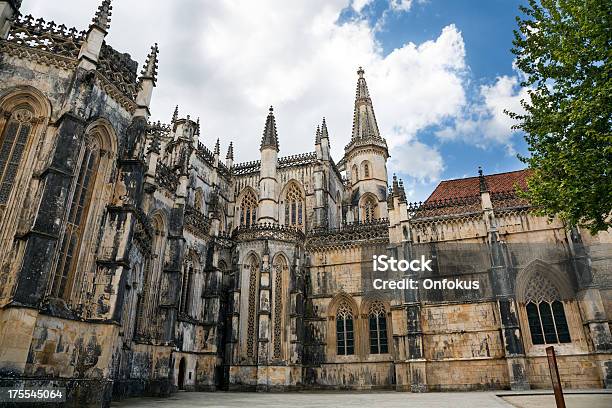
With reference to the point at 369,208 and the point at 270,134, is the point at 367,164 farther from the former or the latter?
the point at 270,134

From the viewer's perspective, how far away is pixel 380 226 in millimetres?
25844

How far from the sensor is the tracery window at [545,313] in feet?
66.3

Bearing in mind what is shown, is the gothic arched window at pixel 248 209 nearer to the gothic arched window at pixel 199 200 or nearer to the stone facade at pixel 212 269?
the stone facade at pixel 212 269

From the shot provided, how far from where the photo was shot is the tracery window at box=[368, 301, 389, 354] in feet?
78.1

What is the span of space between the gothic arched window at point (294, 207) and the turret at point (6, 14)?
2454 cm

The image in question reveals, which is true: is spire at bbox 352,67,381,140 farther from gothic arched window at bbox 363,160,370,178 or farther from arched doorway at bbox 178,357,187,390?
arched doorway at bbox 178,357,187,390

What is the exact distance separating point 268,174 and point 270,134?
348 cm

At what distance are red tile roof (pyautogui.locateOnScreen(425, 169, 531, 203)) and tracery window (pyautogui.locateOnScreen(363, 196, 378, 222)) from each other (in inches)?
245

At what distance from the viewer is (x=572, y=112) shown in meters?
9.73

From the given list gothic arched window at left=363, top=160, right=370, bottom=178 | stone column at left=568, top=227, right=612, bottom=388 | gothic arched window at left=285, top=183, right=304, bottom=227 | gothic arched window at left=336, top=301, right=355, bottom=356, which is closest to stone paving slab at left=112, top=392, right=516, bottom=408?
stone column at left=568, top=227, right=612, bottom=388

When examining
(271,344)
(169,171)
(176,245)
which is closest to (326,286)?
(271,344)

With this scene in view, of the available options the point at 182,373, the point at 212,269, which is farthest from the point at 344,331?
the point at 182,373

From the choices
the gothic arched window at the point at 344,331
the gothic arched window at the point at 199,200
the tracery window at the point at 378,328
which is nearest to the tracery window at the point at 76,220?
the gothic arched window at the point at 344,331

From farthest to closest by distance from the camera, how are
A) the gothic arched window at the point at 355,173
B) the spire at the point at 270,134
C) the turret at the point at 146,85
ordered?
the gothic arched window at the point at 355,173 → the spire at the point at 270,134 → the turret at the point at 146,85
